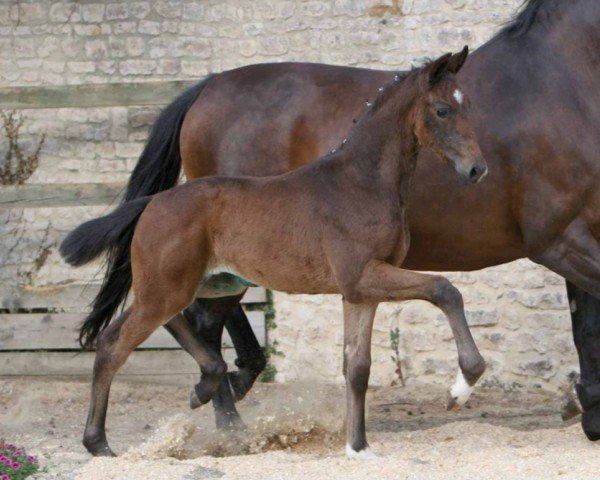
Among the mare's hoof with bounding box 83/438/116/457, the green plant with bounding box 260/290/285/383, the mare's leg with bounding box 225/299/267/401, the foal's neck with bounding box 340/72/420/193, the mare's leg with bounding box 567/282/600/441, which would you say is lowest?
the green plant with bounding box 260/290/285/383

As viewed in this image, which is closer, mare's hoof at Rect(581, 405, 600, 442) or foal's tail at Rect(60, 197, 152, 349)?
foal's tail at Rect(60, 197, 152, 349)

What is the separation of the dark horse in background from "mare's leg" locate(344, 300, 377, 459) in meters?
0.74

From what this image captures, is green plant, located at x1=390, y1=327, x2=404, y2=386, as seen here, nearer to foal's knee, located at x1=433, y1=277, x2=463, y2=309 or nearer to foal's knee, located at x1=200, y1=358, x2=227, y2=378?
foal's knee, located at x1=200, y1=358, x2=227, y2=378

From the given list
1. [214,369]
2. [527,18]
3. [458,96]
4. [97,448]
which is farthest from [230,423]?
[527,18]

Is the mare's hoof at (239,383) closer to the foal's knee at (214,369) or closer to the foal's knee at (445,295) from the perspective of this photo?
the foal's knee at (214,369)

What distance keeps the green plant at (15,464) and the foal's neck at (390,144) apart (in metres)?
1.94

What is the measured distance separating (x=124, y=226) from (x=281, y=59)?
9.77ft

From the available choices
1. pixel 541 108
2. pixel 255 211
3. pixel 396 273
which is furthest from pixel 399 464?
pixel 541 108

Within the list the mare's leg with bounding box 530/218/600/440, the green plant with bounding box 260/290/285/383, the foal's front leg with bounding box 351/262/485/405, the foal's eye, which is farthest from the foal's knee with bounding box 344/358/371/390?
the green plant with bounding box 260/290/285/383

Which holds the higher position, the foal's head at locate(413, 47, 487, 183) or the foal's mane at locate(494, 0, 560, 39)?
the foal's mane at locate(494, 0, 560, 39)

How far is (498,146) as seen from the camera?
5652mm

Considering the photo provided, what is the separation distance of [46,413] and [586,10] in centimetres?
435

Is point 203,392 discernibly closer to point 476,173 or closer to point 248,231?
point 248,231

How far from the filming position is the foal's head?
4898 mm
